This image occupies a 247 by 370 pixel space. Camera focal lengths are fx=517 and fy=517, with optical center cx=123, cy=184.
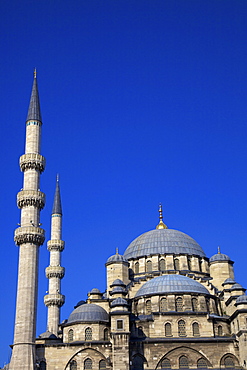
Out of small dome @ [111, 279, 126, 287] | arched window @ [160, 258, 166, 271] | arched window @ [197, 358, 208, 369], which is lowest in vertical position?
arched window @ [197, 358, 208, 369]

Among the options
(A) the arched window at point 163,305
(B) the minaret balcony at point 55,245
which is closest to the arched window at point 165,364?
(A) the arched window at point 163,305

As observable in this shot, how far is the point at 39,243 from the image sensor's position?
92.0 feet

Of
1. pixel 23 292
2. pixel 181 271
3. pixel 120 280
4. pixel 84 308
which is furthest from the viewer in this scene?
pixel 181 271

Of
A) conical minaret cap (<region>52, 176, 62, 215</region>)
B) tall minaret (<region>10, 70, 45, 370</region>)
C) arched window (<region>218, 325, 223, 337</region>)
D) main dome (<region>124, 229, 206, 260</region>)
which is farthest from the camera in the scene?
conical minaret cap (<region>52, 176, 62, 215</region>)

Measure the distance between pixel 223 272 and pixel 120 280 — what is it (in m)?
7.63

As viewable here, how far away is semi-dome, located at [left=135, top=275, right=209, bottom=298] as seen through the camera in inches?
1185

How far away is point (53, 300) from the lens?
36.4 m

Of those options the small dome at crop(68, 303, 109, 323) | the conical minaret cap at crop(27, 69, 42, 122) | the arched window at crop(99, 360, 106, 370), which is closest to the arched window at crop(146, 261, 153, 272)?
the small dome at crop(68, 303, 109, 323)

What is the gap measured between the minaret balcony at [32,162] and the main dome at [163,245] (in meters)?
10.9

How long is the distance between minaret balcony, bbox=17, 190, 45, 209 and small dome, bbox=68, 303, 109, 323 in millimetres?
6264

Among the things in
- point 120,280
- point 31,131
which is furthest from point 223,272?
point 31,131

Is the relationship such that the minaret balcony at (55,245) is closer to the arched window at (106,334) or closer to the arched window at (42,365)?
the arched window at (106,334)

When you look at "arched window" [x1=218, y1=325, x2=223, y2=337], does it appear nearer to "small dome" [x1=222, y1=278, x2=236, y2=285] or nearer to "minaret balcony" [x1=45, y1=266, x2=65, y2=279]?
"small dome" [x1=222, y1=278, x2=236, y2=285]

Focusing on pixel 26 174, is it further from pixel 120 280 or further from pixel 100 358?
pixel 100 358
